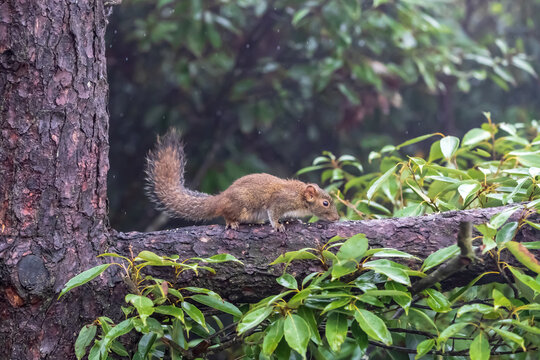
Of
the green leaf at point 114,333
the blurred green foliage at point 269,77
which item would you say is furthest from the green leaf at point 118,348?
the blurred green foliage at point 269,77

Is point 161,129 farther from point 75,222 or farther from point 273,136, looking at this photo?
point 75,222

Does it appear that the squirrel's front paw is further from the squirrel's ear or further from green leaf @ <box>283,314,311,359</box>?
green leaf @ <box>283,314,311,359</box>

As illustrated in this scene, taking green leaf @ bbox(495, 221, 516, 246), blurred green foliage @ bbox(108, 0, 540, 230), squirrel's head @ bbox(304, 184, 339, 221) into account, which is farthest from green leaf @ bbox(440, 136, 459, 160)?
blurred green foliage @ bbox(108, 0, 540, 230)

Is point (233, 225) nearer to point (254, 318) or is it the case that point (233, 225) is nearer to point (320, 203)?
point (320, 203)

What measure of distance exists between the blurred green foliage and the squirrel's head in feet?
3.95

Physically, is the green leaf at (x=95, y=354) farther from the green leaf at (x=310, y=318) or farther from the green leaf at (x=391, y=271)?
the green leaf at (x=391, y=271)

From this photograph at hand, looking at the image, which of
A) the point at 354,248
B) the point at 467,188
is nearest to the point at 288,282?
the point at 354,248

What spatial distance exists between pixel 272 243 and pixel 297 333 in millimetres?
546

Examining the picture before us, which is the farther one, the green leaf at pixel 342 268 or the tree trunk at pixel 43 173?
the tree trunk at pixel 43 173

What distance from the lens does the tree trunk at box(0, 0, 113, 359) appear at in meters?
1.73

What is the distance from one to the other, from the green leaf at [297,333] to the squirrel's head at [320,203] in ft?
4.42

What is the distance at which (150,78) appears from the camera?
181 inches

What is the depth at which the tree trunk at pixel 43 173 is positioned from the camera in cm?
173

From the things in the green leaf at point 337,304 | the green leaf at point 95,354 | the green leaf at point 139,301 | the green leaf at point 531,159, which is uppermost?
the green leaf at point 531,159
